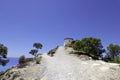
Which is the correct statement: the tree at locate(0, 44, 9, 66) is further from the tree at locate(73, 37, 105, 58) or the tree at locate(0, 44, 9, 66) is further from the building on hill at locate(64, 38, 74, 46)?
the building on hill at locate(64, 38, 74, 46)

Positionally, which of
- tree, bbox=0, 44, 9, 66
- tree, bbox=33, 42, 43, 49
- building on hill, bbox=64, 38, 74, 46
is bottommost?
tree, bbox=0, 44, 9, 66

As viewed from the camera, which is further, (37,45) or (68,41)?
(68,41)

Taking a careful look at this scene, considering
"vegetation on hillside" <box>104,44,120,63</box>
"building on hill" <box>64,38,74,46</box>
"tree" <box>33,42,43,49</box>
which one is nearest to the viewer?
"vegetation on hillside" <box>104,44,120,63</box>

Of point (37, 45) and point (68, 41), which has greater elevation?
point (68, 41)

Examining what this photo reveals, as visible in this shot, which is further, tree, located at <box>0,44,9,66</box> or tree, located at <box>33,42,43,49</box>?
tree, located at <box>33,42,43,49</box>

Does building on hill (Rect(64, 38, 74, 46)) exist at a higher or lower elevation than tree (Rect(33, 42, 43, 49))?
higher

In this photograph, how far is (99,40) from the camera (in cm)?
8206

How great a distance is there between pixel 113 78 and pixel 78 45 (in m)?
59.0

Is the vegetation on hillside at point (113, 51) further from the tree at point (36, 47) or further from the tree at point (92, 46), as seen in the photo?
the tree at point (36, 47)

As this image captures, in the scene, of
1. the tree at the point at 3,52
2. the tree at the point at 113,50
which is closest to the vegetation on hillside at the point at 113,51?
the tree at the point at 113,50

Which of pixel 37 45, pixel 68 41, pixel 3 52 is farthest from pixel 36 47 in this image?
pixel 3 52

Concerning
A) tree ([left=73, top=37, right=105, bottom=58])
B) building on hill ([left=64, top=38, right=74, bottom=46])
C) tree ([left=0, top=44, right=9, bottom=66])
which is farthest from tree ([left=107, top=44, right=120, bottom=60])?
tree ([left=0, top=44, right=9, bottom=66])

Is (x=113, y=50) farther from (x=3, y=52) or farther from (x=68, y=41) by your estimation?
(x=3, y=52)

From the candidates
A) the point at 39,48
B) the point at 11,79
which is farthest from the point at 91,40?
the point at 11,79
